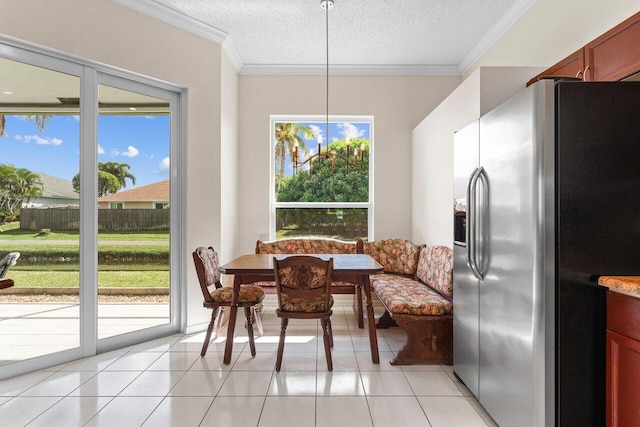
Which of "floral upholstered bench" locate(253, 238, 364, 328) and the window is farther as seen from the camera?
the window

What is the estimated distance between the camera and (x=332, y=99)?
498 cm

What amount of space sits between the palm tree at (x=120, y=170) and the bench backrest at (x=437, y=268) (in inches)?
120

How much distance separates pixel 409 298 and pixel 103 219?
9.25 ft

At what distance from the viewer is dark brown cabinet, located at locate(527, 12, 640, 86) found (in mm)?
2025

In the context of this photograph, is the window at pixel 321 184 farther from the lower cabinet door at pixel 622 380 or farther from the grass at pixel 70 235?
the lower cabinet door at pixel 622 380

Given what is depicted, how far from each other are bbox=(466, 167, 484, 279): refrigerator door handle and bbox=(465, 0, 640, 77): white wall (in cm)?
128

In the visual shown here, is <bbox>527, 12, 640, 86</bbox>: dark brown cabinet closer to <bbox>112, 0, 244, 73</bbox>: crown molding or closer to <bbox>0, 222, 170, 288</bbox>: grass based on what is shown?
<bbox>112, 0, 244, 73</bbox>: crown molding

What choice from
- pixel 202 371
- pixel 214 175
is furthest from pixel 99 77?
pixel 202 371

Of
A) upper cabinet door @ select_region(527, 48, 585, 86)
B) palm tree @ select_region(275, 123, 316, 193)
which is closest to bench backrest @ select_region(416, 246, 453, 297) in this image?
upper cabinet door @ select_region(527, 48, 585, 86)

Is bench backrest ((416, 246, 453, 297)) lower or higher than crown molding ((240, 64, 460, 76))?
lower

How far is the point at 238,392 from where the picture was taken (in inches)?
103

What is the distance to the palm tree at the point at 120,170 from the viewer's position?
11.6ft

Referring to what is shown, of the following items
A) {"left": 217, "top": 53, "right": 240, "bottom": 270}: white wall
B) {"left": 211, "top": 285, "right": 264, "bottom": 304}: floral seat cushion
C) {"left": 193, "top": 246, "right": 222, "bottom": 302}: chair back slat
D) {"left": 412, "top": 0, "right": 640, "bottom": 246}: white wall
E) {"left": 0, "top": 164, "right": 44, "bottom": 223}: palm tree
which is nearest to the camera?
{"left": 412, "top": 0, "right": 640, "bottom": 246}: white wall

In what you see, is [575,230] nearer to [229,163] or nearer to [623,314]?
[623,314]
